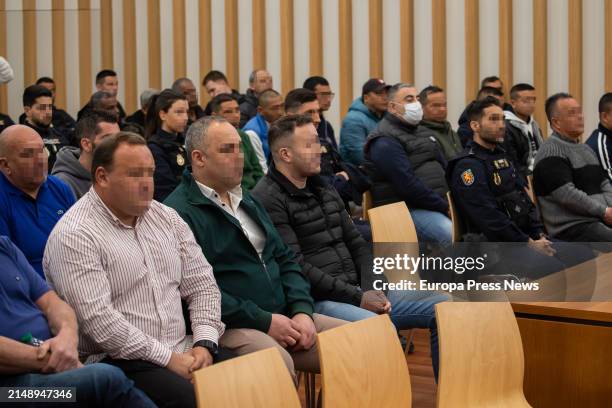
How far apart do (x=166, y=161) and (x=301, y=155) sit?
159cm

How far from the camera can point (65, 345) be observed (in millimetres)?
2422

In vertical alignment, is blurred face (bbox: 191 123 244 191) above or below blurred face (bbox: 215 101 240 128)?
below

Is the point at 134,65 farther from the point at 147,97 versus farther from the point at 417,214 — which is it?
the point at 417,214

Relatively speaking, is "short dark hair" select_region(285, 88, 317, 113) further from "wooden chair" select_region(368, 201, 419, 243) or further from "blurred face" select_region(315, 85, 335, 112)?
"blurred face" select_region(315, 85, 335, 112)

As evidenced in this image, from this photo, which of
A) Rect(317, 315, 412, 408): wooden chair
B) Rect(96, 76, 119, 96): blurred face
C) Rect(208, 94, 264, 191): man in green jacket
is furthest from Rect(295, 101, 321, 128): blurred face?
Rect(96, 76, 119, 96): blurred face

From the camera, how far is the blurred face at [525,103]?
7422 millimetres

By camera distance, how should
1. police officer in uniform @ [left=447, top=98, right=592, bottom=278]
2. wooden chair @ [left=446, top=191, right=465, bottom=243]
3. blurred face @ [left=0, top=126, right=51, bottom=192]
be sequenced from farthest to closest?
wooden chair @ [left=446, top=191, right=465, bottom=243]
police officer in uniform @ [left=447, top=98, right=592, bottom=278]
blurred face @ [left=0, top=126, right=51, bottom=192]

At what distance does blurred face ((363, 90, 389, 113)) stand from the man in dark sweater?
1.96 metres

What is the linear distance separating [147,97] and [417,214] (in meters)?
3.45

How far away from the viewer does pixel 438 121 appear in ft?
21.0

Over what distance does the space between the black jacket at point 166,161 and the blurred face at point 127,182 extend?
87.5 inches

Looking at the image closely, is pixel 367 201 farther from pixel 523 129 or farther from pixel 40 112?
pixel 40 112

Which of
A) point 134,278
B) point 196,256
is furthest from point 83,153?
point 134,278

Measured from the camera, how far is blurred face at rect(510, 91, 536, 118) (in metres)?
7.42
